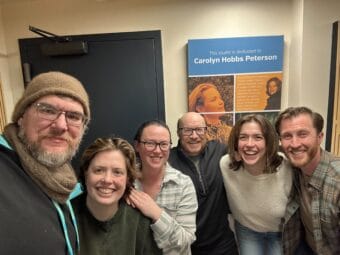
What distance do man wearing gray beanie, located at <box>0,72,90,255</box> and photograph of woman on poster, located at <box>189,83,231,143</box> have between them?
5.01 feet

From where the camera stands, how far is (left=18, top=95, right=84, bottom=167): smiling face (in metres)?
0.77

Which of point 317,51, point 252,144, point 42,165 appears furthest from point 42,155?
point 317,51

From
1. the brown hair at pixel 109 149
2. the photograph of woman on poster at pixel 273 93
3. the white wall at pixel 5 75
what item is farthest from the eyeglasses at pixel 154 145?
the white wall at pixel 5 75

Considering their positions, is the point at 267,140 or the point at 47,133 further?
the point at 267,140

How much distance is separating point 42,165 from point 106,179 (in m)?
0.31

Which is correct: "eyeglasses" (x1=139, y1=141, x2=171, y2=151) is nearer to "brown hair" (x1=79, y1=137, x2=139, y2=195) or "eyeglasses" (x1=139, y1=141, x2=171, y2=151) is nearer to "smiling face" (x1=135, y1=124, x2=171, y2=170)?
"smiling face" (x1=135, y1=124, x2=171, y2=170)

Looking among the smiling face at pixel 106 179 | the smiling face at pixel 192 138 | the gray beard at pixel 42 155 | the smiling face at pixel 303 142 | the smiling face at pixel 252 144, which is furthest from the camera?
the smiling face at pixel 192 138

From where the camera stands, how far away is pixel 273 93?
2277 millimetres

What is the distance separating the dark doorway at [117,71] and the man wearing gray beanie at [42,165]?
147 centimetres

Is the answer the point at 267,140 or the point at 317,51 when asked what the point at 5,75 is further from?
the point at 317,51

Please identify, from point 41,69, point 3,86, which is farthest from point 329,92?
point 3,86

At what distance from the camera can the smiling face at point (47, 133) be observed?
2.53ft

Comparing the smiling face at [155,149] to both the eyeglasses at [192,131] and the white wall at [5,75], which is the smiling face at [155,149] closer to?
the eyeglasses at [192,131]

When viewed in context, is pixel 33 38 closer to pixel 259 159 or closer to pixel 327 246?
pixel 259 159
